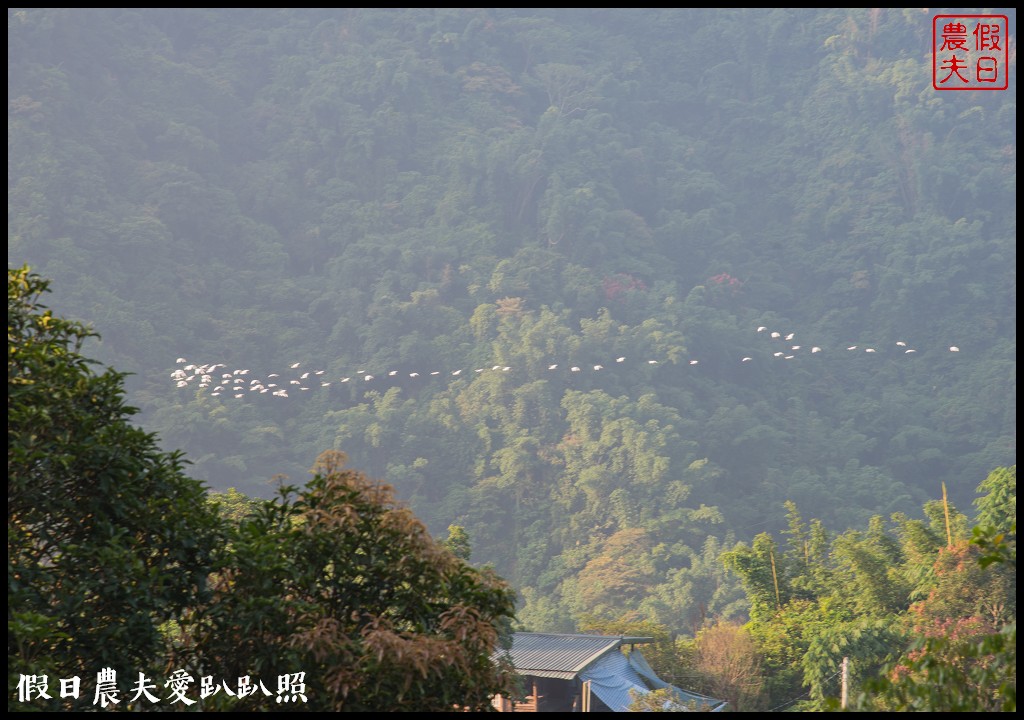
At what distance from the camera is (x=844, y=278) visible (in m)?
36.0

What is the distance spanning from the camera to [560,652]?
45.7 ft

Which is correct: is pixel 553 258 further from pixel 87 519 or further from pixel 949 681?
pixel 949 681

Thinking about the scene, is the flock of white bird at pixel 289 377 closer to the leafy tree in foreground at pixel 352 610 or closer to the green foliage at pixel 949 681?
the leafy tree in foreground at pixel 352 610

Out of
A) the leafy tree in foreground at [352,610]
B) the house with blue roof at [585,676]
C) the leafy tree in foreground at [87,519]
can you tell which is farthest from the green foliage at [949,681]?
the house with blue roof at [585,676]

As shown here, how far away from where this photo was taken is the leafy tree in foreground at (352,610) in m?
3.26

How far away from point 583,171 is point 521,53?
7.11 m

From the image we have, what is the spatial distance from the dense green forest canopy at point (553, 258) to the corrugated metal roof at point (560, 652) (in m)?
8.80

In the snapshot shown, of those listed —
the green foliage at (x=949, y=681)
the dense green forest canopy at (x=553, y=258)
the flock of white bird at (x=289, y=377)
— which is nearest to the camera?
the green foliage at (x=949, y=681)

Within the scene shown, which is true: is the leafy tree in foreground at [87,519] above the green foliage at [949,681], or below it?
above

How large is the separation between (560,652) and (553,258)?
68.5 feet

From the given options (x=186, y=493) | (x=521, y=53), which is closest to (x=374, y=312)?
(x=521, y=53)

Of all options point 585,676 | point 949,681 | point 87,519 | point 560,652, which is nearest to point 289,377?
point 560,652

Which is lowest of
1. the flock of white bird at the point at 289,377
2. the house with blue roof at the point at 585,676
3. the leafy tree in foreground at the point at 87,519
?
the house with blue roof at the point at 585,676

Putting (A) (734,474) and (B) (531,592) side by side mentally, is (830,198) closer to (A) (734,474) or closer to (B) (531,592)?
(A) (734,474)
